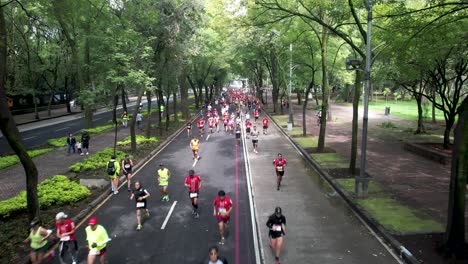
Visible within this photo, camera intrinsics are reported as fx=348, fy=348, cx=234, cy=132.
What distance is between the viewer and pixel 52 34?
44.1 metres

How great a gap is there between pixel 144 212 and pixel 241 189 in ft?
15.6

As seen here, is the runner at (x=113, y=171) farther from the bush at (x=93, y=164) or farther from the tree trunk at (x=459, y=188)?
the tree trunk at (x=459, y=188)

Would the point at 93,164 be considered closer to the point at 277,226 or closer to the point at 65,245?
the point at 65,245

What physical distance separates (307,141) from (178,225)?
17592 mm

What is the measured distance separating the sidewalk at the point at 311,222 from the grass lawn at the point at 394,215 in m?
0.73

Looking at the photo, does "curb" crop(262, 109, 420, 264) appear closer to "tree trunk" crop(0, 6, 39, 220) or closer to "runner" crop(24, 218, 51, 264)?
"runner" crop(24, 218, 51, 264)

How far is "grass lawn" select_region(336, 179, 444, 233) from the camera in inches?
445

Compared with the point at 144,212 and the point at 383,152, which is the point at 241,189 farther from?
the point at 383,152

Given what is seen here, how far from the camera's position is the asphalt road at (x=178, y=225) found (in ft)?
32.9

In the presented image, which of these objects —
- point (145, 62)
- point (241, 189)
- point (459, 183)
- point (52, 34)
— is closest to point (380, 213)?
point (459, 183)

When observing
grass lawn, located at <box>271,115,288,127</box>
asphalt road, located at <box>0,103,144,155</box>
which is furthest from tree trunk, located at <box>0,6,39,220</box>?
grass lawn, located at <box>271,115,288,127</box>

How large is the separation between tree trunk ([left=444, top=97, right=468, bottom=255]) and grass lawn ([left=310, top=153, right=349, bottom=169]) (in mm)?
10090

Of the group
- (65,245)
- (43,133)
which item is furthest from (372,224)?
(43,133)

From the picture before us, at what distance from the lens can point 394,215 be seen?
12.4m
